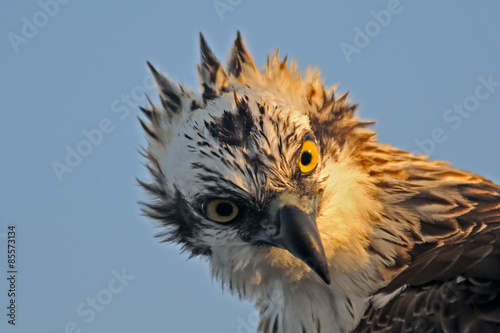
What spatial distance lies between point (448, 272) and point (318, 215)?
1300 mm

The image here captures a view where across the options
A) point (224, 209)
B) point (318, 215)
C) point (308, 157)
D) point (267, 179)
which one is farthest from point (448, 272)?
point (224, 209)

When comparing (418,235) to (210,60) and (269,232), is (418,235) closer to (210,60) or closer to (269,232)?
(269,232)

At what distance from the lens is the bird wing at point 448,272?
611 cm

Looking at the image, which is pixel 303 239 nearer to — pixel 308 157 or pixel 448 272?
pixel 308 157

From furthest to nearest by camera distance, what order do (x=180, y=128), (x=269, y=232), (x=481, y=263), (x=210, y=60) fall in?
(x=210, y=60) → (x=180, y=128) → (x=269, y=232) → (x=481, y=263)

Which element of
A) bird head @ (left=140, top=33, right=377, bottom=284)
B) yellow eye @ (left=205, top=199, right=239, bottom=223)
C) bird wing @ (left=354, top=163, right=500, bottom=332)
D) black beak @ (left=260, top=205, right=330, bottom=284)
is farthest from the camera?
yellow eye @ (left=205, top=199, right=239, bottom=223)

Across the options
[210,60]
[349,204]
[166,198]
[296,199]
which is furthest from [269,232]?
[210,60]

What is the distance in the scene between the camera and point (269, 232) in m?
6.75

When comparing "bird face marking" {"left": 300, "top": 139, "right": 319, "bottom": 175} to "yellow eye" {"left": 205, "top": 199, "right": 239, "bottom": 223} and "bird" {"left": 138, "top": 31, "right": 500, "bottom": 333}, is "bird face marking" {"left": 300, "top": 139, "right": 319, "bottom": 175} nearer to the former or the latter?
"bird" {"left": 138, "top": 31, "right": 500, "bottom": 333}

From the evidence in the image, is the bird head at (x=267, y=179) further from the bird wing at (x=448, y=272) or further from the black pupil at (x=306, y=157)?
the bird wing at (x=448, y=272)

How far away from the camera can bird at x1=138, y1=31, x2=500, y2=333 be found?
6.41m

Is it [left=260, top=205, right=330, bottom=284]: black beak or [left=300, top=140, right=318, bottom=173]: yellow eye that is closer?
[left=260, top=205, right=330, bottom=284]: black beak

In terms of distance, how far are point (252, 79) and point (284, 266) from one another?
2.17m

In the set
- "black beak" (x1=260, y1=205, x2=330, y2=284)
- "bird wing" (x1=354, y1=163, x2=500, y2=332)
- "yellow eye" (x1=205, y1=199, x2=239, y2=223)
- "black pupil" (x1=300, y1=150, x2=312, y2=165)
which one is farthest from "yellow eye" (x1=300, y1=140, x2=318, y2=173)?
"bird wing" (x1=354, y1=163, x2=500, y2=332)
